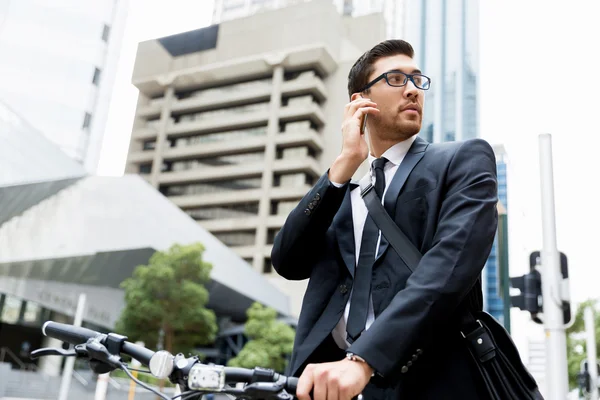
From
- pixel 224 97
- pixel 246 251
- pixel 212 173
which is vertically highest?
pixel 224 97

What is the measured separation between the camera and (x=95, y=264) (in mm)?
21797

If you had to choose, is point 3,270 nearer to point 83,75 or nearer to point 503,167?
point 83,75

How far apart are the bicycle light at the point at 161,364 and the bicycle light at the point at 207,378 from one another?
0.11ft

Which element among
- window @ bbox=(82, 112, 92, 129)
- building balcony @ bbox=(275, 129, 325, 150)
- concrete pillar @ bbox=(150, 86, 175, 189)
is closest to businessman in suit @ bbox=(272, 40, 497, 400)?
window @ bbox=(82, 112, 92, 129)

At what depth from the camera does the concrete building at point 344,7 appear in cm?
4472

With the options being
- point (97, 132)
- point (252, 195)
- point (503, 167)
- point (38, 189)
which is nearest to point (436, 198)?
point (97, 132)

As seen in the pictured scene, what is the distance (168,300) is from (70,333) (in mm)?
21129

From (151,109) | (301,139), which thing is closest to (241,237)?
(301,139)

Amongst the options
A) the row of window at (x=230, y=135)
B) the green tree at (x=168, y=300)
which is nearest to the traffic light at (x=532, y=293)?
the green tree at (x=168, y=300)

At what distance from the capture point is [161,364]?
0.75 metres

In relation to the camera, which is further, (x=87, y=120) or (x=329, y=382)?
(x=87, y=120)

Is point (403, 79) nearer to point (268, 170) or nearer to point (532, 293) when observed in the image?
point (532, 293)

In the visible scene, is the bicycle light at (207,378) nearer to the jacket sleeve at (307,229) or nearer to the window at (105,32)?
the jacket sleeve at (307,229)

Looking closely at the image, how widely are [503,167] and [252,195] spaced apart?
20.0m
